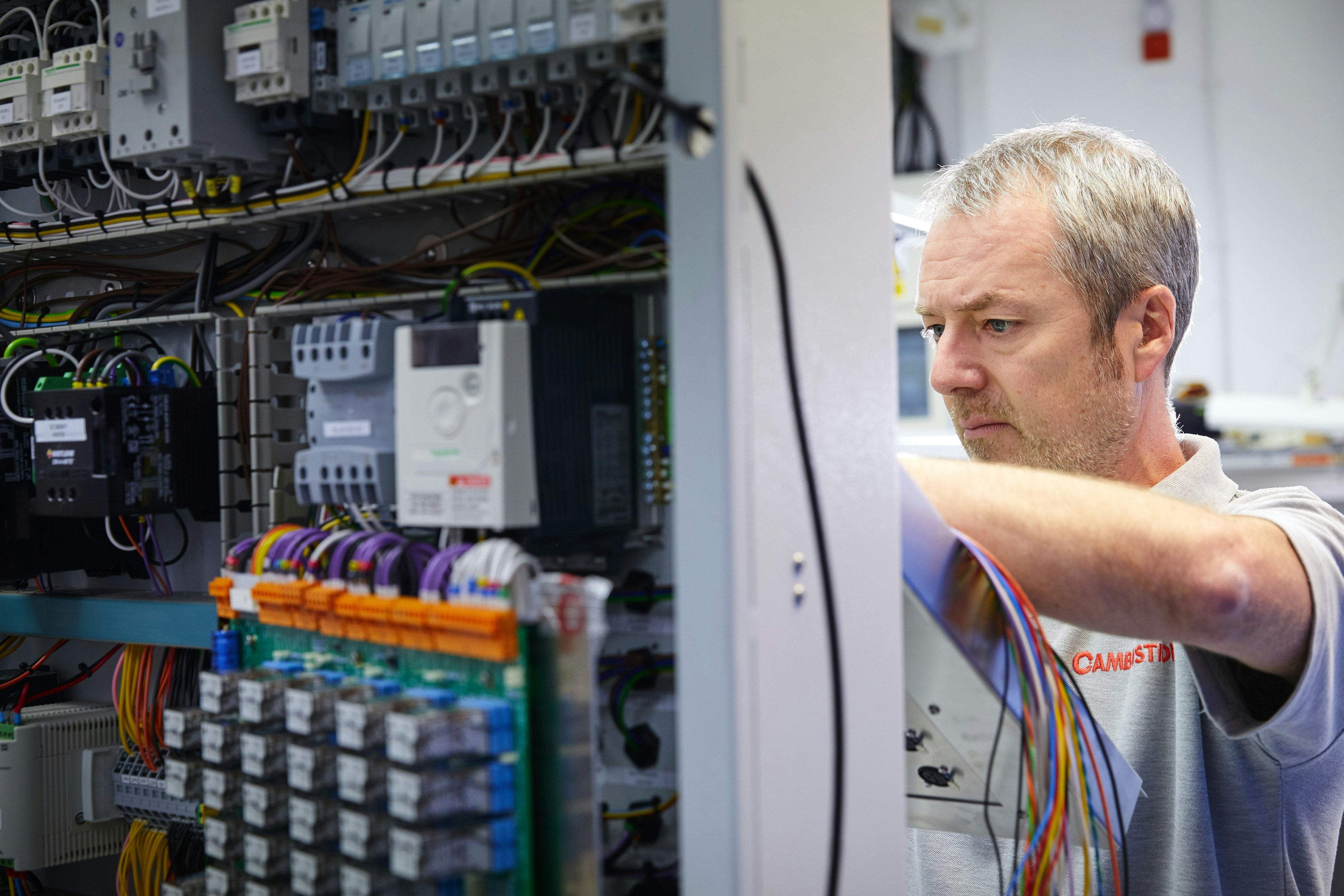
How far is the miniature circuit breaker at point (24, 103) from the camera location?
1.31 metres

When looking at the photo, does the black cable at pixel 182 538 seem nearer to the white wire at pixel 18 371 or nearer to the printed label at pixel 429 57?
the white wire at pixel 18 371

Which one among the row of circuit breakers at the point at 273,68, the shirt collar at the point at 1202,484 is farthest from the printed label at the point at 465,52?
the shirt collar at the point at 1202,484

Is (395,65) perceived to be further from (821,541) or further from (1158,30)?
(1158,30)

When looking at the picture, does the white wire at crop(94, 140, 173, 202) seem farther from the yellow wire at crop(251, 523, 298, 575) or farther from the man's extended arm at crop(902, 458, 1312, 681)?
the man's extended arm at crop(902, 458, 1312, 681)

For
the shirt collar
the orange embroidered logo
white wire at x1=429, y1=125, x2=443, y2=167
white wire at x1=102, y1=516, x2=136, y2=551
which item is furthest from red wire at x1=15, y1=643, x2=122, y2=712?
the shirt collar

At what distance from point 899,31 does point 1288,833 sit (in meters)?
4.53

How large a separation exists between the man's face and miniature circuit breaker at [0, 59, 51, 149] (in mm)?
1218

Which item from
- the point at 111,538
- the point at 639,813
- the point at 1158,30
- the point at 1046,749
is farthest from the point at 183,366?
the point at 1158,30

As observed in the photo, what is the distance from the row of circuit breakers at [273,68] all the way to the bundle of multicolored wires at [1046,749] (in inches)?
23.5

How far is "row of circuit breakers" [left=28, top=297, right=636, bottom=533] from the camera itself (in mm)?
818

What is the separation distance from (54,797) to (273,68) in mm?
931

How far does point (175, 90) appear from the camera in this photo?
45.4 inches

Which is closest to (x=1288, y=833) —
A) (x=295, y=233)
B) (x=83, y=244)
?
(x=295, y=233)

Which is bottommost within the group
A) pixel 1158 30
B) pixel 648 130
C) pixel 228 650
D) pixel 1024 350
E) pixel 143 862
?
pixel 143 862
